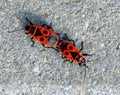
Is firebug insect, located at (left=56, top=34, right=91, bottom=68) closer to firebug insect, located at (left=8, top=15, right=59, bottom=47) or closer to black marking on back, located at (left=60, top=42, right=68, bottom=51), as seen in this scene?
black marking on back, located at (left=60, top=42, right=68, bottom=51)

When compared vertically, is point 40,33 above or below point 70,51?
above

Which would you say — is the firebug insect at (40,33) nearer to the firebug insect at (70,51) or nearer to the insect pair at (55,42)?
the insect pair at (55,42)

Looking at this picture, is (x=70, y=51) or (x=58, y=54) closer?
(x=70, y=51)

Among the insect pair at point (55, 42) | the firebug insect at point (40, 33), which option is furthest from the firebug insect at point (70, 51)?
→ the firebug insect at point (40, 33)

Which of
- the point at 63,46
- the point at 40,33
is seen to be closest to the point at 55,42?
the point at 63,46

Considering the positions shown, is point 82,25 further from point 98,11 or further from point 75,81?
point 75,81

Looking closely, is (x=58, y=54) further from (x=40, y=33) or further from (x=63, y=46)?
(x=40, y=33)
